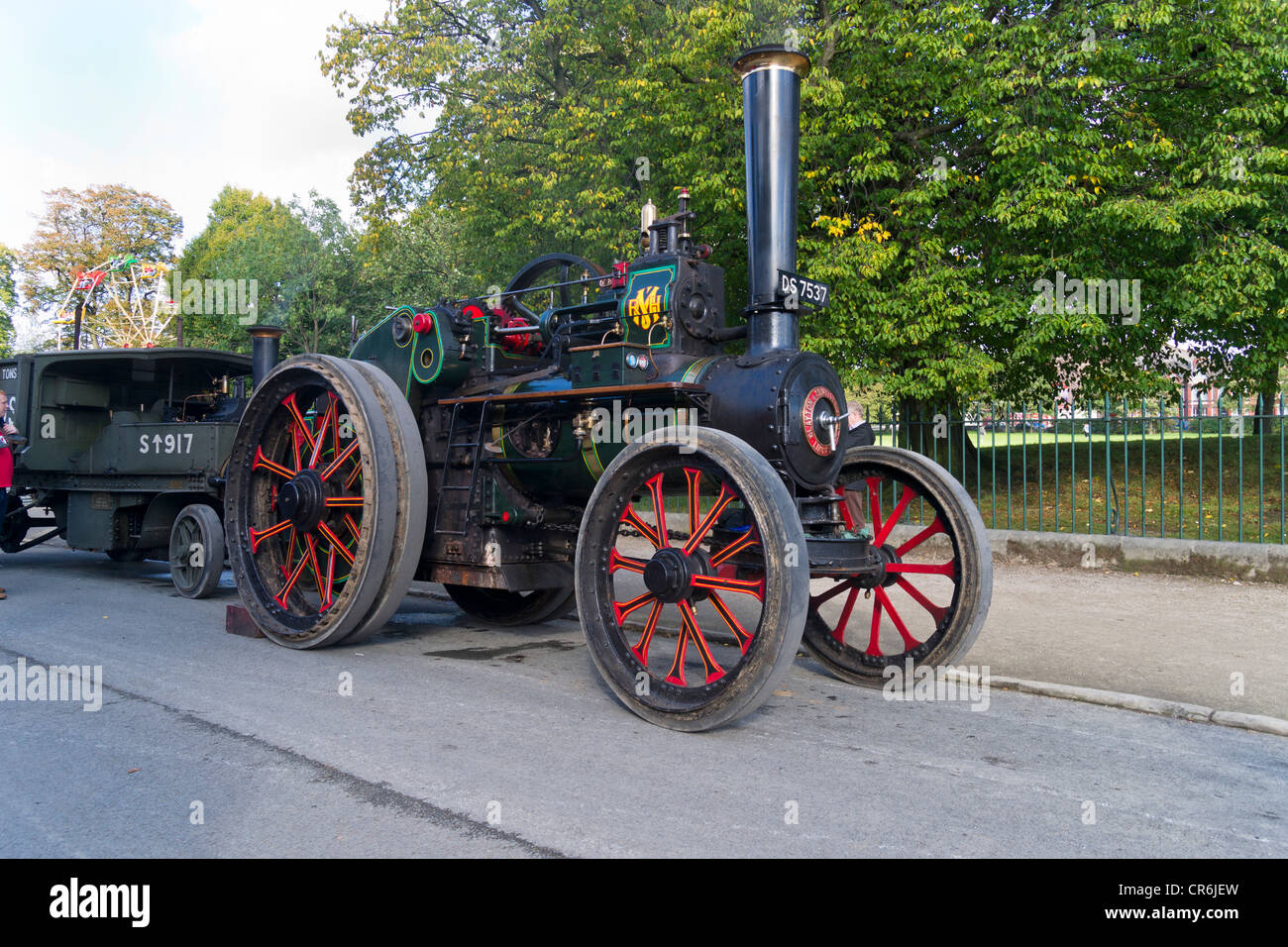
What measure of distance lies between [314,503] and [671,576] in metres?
2.82

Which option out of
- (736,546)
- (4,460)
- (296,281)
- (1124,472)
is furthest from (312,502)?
(296,281)

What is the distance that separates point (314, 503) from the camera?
237 inches

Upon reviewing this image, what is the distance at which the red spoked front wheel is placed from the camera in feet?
18.5

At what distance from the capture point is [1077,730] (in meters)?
4.63

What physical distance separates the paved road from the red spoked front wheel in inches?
18.4

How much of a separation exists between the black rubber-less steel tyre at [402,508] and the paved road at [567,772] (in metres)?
0.35

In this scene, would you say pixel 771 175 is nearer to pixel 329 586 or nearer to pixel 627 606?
pixel 627 606

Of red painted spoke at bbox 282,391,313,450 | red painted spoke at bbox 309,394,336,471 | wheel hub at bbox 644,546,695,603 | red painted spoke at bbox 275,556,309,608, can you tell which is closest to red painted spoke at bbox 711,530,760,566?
wheel hub at bbox 644,546,695,603

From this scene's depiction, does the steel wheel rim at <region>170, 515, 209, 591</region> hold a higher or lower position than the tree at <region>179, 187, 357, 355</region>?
lower

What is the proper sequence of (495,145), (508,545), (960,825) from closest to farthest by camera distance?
(960,825) < (508,545) < (495,145)

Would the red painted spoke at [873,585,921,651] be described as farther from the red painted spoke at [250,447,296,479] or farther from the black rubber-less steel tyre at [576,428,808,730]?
the red painted spoke at [250,447,296,479]
